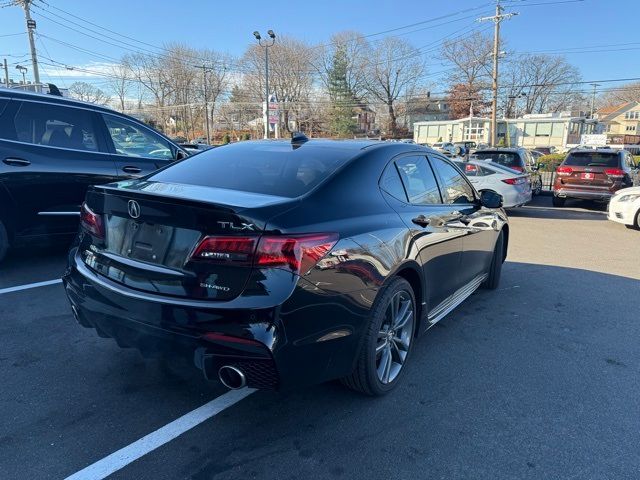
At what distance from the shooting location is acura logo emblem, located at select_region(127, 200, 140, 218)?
2.50 meters

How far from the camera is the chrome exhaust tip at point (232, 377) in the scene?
2.25 meters

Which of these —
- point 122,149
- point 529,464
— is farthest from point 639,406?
point 122,149

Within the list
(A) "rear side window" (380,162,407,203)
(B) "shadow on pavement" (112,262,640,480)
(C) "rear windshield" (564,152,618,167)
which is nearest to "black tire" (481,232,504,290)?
(B) "shadow on pavement" (112,262,640,480)

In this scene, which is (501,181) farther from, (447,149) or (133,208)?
(447,149)

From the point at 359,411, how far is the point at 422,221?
135 cm

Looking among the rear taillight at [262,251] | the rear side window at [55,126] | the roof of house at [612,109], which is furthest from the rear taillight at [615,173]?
the roof of house at [612,109]

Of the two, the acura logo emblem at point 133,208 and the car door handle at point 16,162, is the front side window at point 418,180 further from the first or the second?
the car door handle at point 16,162

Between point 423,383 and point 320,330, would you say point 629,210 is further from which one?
point 320,330

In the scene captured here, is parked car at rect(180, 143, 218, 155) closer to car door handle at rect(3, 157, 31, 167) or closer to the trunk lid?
car door handle at rect(3, 157, 31, 167)

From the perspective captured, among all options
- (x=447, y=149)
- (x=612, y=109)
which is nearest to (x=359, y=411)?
(x=447, y=149)

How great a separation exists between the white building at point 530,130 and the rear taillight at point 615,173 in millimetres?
41508

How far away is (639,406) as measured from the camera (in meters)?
2.96

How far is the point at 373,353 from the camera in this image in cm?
275

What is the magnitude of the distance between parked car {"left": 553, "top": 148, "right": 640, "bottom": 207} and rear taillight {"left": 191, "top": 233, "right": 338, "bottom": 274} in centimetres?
1242
